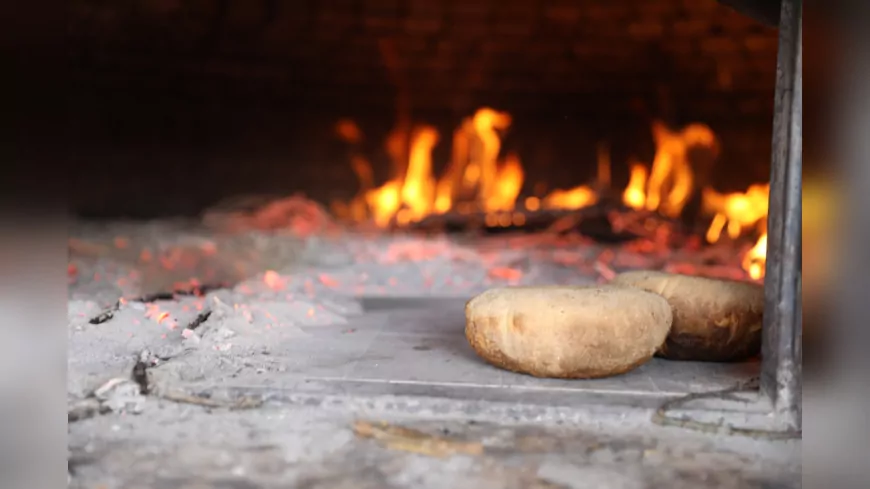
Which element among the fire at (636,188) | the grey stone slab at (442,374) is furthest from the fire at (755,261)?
the grey stone slab at (442,374)

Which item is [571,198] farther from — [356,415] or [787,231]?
[356,415]

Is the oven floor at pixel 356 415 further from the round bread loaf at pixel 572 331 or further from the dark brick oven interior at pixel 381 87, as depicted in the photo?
the dark brick oven interior at pixel 381 87

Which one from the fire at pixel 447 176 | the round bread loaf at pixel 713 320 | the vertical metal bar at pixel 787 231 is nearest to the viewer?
the vertical metal bar at pixel 787 231

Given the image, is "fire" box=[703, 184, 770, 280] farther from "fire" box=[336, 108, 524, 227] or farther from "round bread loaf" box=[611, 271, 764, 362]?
"round bread loaf" box=[611, 271, 764, 362]

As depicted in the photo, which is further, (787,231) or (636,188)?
(636,188)

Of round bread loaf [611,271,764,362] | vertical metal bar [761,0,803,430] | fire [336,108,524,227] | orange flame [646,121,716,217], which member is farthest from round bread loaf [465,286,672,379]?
orange flame [646,121,716,217]

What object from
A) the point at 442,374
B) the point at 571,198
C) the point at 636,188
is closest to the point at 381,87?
the point at 571,198
